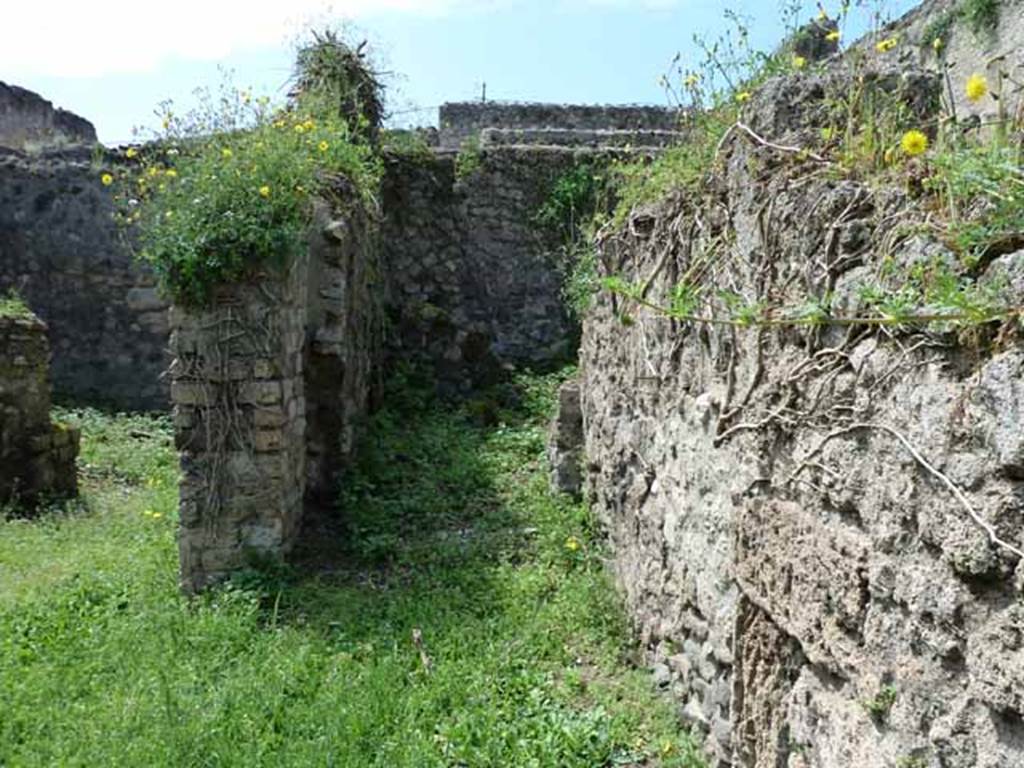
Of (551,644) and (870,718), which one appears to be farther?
(551,644)

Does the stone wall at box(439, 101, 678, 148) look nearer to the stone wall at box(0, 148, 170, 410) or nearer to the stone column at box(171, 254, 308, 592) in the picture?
the stone wall at box(0, 148, 170, 410)

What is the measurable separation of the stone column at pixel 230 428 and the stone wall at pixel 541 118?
308 inches

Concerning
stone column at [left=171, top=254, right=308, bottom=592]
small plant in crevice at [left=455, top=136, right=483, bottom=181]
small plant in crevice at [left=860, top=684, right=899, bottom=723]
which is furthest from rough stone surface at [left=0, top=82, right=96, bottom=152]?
small plant in crevice at [left=860, top=684, right=899, bottom=723]

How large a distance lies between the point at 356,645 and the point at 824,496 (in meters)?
2.96

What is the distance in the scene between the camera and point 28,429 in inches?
319

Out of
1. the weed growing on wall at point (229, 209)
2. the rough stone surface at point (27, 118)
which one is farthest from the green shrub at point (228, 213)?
the rough stone surface at point (27, 118)

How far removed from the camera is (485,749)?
3666mm

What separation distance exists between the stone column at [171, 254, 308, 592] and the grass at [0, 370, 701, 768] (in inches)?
9.5

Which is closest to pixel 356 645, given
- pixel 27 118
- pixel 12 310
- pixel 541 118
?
pixel 12 310

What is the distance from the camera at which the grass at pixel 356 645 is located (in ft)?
12.1

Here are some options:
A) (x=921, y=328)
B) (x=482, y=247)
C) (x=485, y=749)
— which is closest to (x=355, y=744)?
(x=485, y=749)

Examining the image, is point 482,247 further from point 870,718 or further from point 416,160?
point 870,718

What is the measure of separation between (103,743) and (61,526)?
4.09m

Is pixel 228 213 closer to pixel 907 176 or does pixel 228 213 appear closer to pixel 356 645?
pixel 356 645
